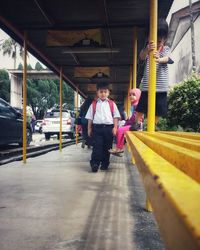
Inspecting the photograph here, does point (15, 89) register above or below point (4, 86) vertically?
below

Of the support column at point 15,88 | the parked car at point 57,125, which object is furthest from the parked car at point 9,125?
the support column at point 15,88

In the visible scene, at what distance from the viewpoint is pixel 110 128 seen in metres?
6.35

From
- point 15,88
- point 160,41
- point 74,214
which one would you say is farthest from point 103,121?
point 15,88

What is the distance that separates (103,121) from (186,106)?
8.40m

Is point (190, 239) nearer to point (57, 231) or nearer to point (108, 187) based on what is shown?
point (57, 231)

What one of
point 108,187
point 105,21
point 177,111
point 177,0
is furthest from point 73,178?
point 177,0

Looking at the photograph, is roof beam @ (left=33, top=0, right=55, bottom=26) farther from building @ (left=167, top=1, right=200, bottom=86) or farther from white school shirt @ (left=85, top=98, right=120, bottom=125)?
building @ (left=167, top=1, right=200, bottom=86)

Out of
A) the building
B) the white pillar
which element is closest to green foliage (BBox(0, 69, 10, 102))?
the white pillar

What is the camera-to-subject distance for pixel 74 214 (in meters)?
3.07

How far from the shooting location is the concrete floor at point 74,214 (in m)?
2.35

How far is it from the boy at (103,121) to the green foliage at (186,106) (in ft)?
25.9

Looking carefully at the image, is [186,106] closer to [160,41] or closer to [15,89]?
[160,41]

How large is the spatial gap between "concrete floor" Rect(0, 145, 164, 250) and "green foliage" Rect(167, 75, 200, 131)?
9170 mm

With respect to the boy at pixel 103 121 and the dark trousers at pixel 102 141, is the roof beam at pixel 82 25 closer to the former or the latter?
the boy at pixel 103 121
